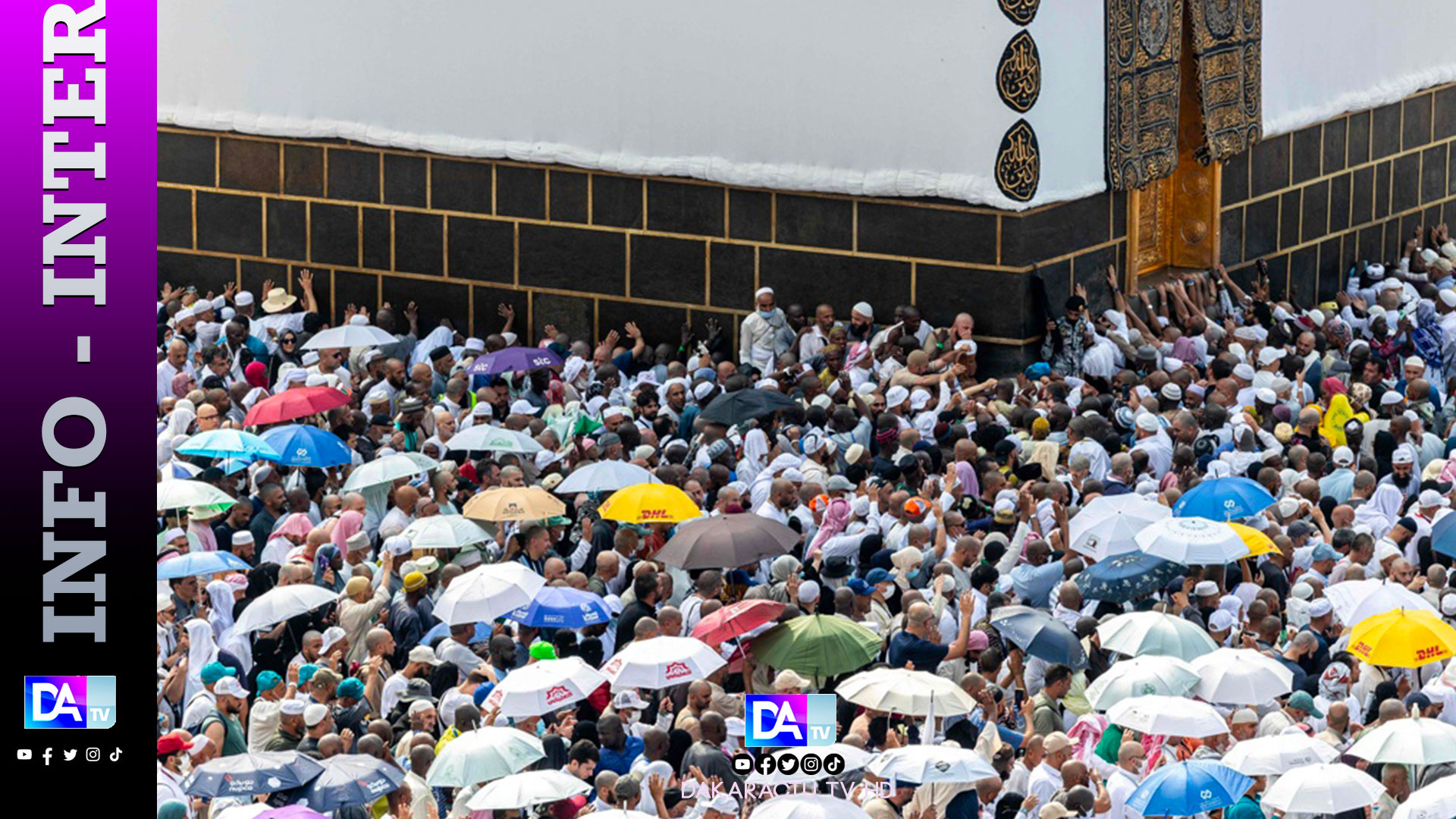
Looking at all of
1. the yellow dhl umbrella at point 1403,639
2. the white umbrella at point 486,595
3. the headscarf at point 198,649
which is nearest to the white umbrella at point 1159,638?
the yellow dhl umbrella at point 1403,639

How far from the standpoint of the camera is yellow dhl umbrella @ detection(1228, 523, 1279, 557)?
16.9 meters

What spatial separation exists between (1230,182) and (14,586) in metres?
16.6

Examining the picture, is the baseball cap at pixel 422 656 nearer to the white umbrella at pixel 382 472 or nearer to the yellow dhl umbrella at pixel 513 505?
the yellow dhl umbrella at pixel 513 505

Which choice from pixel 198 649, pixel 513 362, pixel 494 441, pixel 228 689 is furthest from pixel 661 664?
pixel 513 362

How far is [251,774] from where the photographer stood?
44.7 ft

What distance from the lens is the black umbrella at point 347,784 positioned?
44.6 feet

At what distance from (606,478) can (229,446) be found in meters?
2.67

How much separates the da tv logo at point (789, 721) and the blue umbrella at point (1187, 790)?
167 centimetres

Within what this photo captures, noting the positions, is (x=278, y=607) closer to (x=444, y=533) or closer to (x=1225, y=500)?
(x=444, y=533)

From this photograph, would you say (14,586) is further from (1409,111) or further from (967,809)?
(1409,111)

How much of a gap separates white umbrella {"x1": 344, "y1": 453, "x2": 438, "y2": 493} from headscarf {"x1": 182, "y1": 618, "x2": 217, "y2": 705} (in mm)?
A: 2725

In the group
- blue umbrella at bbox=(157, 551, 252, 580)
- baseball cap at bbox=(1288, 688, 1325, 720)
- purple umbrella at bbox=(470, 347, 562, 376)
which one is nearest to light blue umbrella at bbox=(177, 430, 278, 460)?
blue umbrella at bbox=(157, 551, 252, 580)

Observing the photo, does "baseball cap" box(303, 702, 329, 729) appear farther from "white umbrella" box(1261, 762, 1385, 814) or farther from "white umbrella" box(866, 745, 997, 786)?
"white umbrella" box(1261, 762, 1385, 814)

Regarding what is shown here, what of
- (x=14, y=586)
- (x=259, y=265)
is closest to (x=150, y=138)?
(x=14, y=586)
